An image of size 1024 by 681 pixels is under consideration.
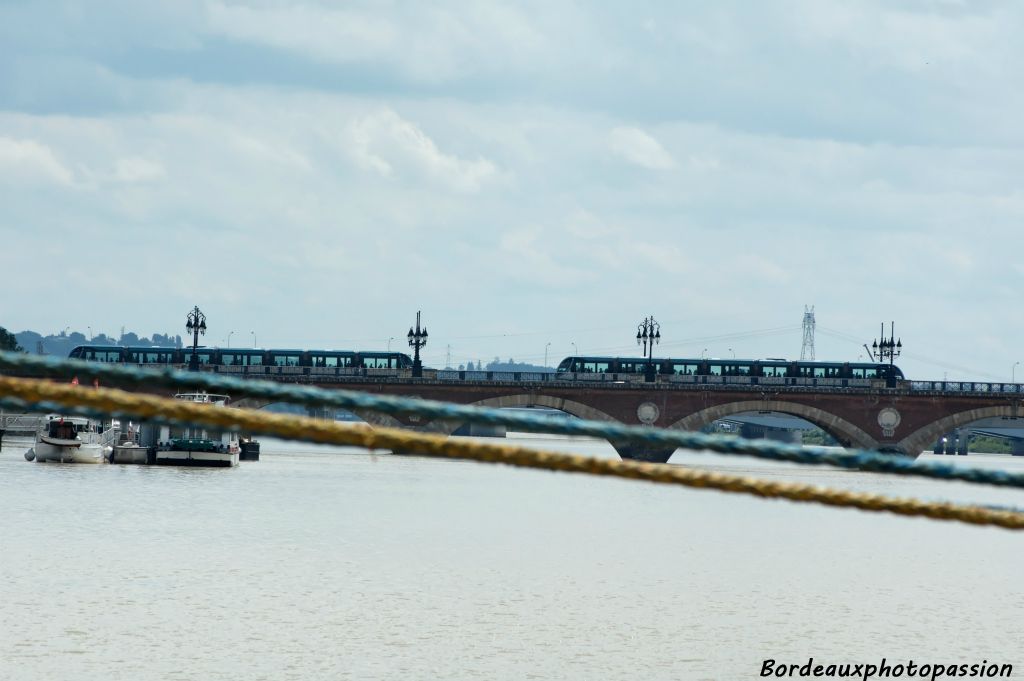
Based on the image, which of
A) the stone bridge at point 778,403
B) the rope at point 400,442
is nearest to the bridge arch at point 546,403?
the stone bridge at point 778,403

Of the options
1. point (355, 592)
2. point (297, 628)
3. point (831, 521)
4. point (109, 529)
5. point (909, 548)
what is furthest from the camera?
point (831, 521)

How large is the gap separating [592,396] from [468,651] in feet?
227

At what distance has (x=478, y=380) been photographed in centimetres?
9406

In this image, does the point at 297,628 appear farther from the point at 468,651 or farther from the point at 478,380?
the point at 478,380

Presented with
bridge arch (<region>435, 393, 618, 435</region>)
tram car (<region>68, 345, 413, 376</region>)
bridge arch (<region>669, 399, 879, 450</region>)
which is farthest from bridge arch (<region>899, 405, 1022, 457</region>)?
tram car (<region>68, 345, 413, 376</region>)

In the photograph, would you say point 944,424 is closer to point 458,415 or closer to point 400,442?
point 458,415

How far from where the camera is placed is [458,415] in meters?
3.68

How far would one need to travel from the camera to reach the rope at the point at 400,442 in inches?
126

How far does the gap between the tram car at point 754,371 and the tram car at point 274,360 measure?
12.8m

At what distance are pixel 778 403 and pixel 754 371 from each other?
19.1 feet

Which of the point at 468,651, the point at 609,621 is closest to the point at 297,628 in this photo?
the point at 468,651

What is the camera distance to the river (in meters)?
23.3

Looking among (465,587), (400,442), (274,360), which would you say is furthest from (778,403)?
(400,442)

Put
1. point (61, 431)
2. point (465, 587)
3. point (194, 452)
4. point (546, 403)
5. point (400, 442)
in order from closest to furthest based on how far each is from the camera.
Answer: point (400, 442) < point (465, 587) < point (61, 431) < point (194, 452) < point (546, 403)
